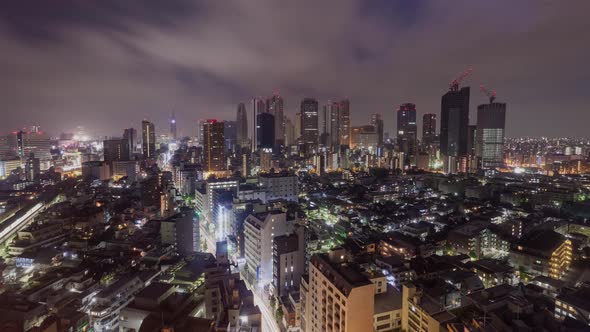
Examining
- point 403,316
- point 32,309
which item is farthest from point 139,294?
point 403,316

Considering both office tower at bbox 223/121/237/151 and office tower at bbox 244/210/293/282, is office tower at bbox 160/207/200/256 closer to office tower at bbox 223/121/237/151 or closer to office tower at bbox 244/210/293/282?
office tower at bbox 244/210/293/282

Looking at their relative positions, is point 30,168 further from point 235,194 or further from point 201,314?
point 201,314

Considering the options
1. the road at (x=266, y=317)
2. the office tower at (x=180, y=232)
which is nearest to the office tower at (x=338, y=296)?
the road at (x=266, y=317)

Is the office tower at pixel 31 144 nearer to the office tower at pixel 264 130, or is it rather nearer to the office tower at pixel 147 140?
the office tower at pixel 147 140

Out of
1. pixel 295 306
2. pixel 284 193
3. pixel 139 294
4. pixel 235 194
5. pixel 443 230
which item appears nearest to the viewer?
pixel 139 294

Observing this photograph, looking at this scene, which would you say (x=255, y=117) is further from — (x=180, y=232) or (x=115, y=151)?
(x=180, y=232)

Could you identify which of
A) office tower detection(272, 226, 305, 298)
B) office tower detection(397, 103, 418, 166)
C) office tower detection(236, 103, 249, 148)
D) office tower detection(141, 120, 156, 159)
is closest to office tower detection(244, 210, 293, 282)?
office tower detection(272, 226, 305, 298)
